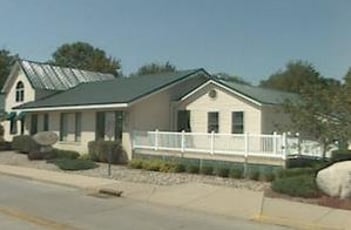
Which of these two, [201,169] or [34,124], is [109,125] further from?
[34,124]

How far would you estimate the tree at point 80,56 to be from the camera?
81500mm

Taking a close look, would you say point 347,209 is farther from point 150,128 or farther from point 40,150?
point 40,150

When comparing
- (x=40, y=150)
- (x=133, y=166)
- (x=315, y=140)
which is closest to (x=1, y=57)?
(x=40, y=150)

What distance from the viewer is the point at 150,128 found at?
2797cm

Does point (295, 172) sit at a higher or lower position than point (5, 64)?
lower

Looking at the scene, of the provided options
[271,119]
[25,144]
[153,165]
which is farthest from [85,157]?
[271,119]

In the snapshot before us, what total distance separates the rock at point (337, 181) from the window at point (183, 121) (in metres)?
12.8

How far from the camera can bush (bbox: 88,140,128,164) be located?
2672 cm

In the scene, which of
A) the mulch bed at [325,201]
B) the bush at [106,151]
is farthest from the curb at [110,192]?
the bush at [106,151]

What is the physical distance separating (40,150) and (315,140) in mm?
15369

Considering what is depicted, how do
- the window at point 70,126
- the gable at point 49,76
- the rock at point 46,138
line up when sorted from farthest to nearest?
the gable at point 49,76, the window at point 70,126, the rock at point 46,138

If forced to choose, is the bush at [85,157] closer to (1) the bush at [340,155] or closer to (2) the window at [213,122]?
(2) the window at [213,122]

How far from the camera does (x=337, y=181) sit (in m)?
15.2

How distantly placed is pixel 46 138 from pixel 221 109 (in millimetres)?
9729
